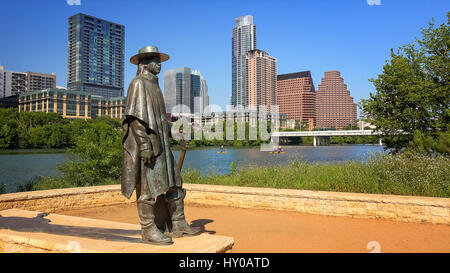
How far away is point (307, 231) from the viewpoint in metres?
6.54

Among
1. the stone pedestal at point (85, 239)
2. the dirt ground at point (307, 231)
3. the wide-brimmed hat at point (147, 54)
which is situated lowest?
the dirt ground at point (307, 231)

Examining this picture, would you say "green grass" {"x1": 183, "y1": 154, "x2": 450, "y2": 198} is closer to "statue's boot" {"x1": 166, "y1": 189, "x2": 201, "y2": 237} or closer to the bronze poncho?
"statue's boot" {"x1": 166, "y1": 189, "x2": 201, "y2": 237}

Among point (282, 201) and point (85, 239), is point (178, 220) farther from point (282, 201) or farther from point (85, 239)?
point (282, 201)

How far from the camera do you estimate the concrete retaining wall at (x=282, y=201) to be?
703 cm

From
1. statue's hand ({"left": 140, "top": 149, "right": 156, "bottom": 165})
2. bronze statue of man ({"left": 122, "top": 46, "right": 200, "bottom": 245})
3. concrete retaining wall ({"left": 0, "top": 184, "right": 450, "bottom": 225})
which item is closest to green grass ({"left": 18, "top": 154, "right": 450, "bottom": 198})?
concrete retaining wall ({"left": 0, "top": 184, "right": 450, "bottom": 225})

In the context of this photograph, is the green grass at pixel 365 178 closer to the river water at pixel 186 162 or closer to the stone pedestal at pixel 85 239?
the river water at pixel 186 162

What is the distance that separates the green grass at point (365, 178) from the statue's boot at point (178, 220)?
5.95 metres

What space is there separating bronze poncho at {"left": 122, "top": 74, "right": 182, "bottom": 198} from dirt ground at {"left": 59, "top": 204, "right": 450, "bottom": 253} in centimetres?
179

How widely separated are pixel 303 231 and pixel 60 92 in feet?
431

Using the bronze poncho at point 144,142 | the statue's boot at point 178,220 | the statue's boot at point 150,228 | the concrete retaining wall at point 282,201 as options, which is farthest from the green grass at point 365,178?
the statue's boot at point 150,228

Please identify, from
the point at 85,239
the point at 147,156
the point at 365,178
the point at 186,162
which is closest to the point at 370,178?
the point at 365,178

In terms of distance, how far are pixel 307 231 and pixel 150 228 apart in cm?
341

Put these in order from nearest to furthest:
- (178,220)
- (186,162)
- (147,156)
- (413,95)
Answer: (147,156)
(178,220)
(413,95)
(186,162)
